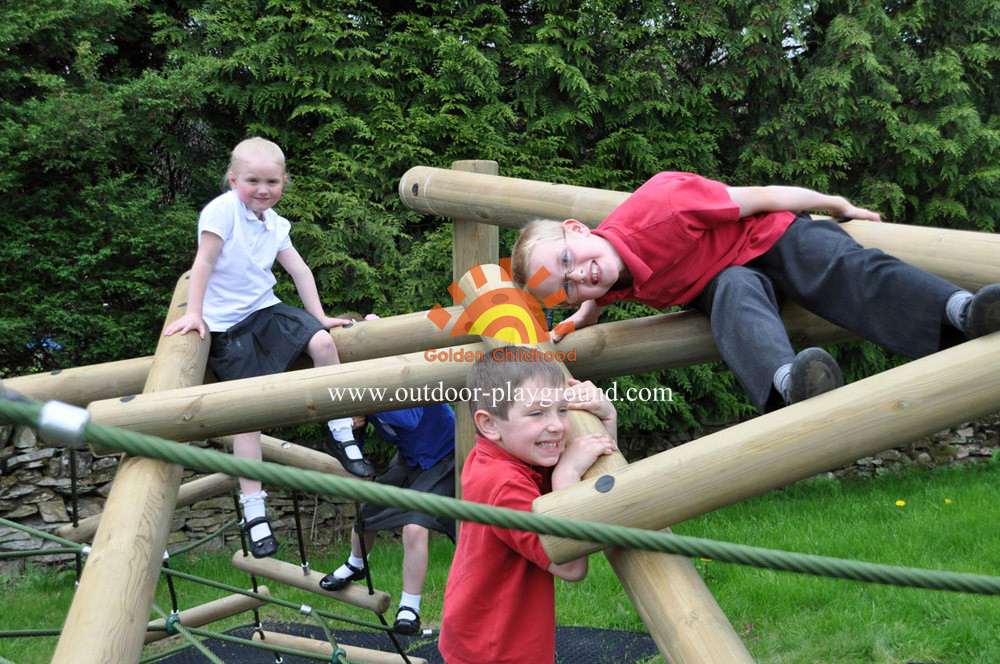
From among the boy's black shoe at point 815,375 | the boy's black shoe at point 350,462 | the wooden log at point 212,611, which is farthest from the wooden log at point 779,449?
the wooden log at point 212,611

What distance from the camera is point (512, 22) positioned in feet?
22.7

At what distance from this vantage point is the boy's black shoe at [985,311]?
6.50ft

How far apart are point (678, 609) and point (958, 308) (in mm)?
1054

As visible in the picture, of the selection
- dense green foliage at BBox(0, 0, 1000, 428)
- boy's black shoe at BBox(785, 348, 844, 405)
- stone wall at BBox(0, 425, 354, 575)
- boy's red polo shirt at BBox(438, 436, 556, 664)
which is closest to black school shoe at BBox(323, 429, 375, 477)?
boy's red polo shirt at BBox(438, 436, 556, 664)

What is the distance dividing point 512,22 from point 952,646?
5.16 meters

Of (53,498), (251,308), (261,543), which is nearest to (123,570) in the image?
(261,543)

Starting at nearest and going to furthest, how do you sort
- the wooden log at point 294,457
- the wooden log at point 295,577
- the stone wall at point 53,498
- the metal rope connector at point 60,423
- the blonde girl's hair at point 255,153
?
the metal rope connector at point 60,423 < the blonde girl's hair at point 255,153 < the wooden log at point 295,577 < the wooden log at point 294,457 < the stone wall at point 53,498

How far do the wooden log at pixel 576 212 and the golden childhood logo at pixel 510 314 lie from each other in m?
0.35

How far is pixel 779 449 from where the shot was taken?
6.01ft

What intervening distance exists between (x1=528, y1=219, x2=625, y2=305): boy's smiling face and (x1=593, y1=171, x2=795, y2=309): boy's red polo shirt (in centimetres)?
4

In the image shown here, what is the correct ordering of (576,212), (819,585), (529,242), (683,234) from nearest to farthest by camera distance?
(683,234) < (529,242) < (576,212) < (819,585)

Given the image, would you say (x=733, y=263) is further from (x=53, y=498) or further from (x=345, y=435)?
(x=53, y=498)

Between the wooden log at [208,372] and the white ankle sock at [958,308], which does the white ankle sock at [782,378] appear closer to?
the white ankle sock at [958,308]

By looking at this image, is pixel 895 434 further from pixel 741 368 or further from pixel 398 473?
pixel 398 473
